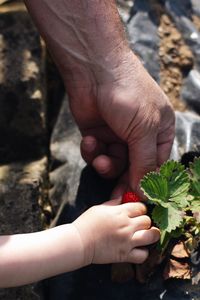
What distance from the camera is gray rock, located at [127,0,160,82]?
2.49 meters

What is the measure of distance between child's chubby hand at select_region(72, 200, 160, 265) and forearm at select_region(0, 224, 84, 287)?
0.03 meters

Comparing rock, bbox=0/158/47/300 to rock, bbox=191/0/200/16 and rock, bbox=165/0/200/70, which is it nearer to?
rock, bbox=165/0/200/70

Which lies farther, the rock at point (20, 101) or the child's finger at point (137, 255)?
the rock at point (20, 101)

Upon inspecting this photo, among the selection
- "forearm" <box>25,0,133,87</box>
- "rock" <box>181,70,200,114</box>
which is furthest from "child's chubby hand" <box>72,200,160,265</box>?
"rock" <box>181,70,200,114</box>

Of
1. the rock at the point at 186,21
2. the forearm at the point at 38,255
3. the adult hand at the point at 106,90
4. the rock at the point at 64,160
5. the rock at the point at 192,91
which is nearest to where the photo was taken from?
the forearm at the point at 38,255

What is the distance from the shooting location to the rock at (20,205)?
1.95 metres

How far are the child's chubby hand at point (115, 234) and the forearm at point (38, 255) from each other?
34mm

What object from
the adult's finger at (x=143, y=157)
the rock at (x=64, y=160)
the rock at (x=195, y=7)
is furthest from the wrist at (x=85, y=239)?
the rock at (x=195, y=7)

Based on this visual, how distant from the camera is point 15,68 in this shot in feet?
7.43

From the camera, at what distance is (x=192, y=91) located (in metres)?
2.44

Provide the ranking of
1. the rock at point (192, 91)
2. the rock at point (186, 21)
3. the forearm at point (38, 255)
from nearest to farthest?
the forearm at point (38, 255), the rock at point (192, 91), the rock at point (186, 21)

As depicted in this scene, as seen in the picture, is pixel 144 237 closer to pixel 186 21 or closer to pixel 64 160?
pixel 64 160

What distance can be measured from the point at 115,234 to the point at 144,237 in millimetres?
87

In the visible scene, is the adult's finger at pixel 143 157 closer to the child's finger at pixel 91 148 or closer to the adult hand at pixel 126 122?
the adult hand at pixel 126 122
